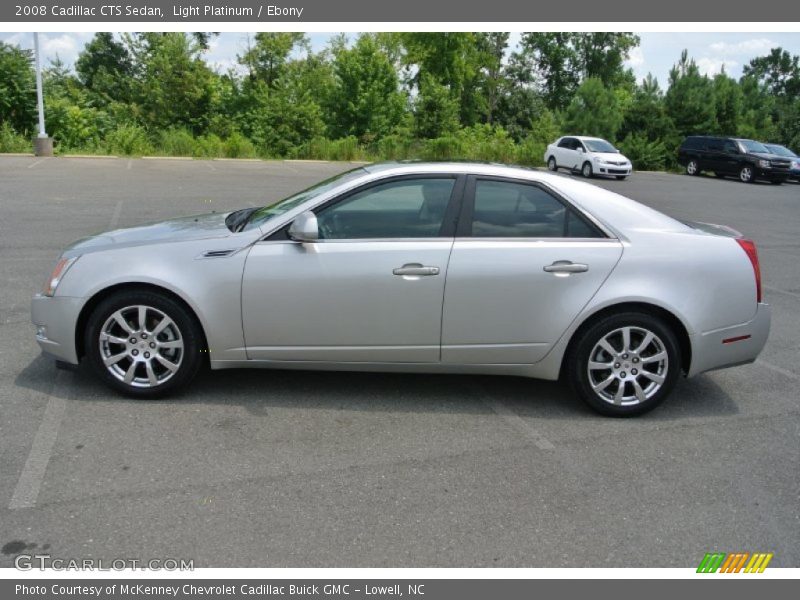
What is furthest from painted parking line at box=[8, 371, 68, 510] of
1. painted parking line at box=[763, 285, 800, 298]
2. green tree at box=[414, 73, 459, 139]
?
green tree at box=[414, 73, 459, 139]

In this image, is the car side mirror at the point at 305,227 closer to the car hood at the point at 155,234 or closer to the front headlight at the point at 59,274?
the car hood at the point at 155,234

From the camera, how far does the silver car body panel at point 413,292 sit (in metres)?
4.62

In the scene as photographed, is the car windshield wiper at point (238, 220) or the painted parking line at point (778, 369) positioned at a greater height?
the car windshield wiper at point (238, 220)

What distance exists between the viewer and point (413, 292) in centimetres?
462

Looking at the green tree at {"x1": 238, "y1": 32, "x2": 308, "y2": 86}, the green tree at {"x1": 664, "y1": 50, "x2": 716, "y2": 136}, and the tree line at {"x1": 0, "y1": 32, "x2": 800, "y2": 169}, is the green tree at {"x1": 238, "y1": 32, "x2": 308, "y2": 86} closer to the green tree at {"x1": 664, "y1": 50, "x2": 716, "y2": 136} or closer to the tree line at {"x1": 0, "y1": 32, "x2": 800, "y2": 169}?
the tree line at {"x1": 0, "y1": 32, "x2": 800, "y2": 169}

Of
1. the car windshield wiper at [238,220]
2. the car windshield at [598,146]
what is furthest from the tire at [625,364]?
the car windshield at [598,146]

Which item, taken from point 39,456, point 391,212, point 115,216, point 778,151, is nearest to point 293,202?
point 391,212

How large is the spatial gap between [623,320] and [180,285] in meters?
2.78

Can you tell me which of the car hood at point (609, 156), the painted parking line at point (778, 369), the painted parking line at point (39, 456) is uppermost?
the car hood at point (609, 156)

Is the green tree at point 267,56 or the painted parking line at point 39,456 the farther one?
the green tree at point 267,56

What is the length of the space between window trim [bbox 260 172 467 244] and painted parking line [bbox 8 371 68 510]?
1641 millimetres

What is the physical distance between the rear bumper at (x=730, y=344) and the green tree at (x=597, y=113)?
33.6 m

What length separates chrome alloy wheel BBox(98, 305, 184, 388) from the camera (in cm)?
470

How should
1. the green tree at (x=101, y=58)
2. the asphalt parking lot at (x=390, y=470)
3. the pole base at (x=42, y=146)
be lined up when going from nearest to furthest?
1. the asphalt parking lot at (x=390, y=470)
2. the pole base at (x=42, y=146)
3. the green tree at (x=101, y=58)
